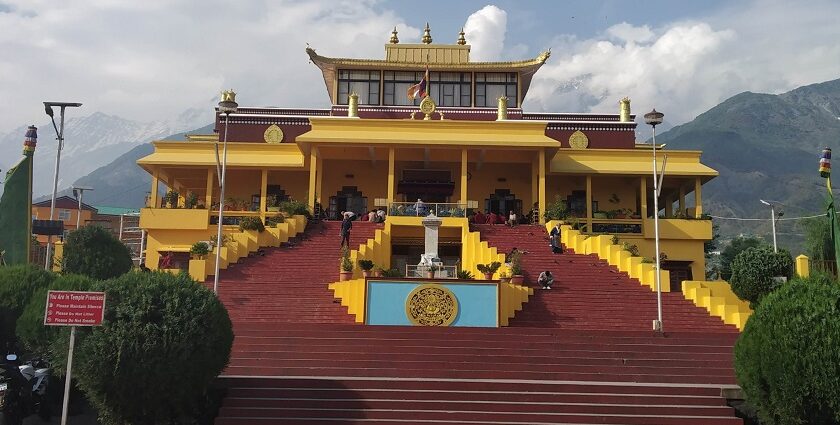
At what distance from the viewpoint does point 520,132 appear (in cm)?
2742

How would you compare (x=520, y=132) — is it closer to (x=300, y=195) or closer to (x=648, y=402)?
(x=300, y=195)

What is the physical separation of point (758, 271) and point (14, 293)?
1712 cm

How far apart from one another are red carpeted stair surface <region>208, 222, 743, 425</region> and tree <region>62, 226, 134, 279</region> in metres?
3.63

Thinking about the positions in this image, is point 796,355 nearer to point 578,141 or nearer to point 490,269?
point 490,269

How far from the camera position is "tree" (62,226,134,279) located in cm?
1966

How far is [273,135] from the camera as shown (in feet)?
105

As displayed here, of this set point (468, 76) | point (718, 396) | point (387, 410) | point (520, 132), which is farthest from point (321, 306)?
point (468, 76)

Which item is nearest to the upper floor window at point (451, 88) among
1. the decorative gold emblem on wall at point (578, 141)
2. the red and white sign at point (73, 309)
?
the decorative gold emblem on wall at point (578, 141)

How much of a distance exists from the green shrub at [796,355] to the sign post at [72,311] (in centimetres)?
913

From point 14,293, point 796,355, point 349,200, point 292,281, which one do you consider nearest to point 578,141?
point 349,200

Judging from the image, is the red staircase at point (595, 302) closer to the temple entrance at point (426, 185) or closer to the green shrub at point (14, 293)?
the temple entrance at point (426, 185)

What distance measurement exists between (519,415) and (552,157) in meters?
18.5

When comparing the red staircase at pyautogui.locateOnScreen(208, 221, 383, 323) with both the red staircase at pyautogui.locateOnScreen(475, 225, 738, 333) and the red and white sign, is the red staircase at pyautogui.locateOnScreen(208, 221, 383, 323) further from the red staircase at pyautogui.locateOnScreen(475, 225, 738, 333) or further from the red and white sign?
the red and white sign

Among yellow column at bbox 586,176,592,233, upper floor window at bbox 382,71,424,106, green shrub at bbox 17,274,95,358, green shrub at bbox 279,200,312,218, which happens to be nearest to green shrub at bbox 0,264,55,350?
green shrub at bbox 17,274,95,358
